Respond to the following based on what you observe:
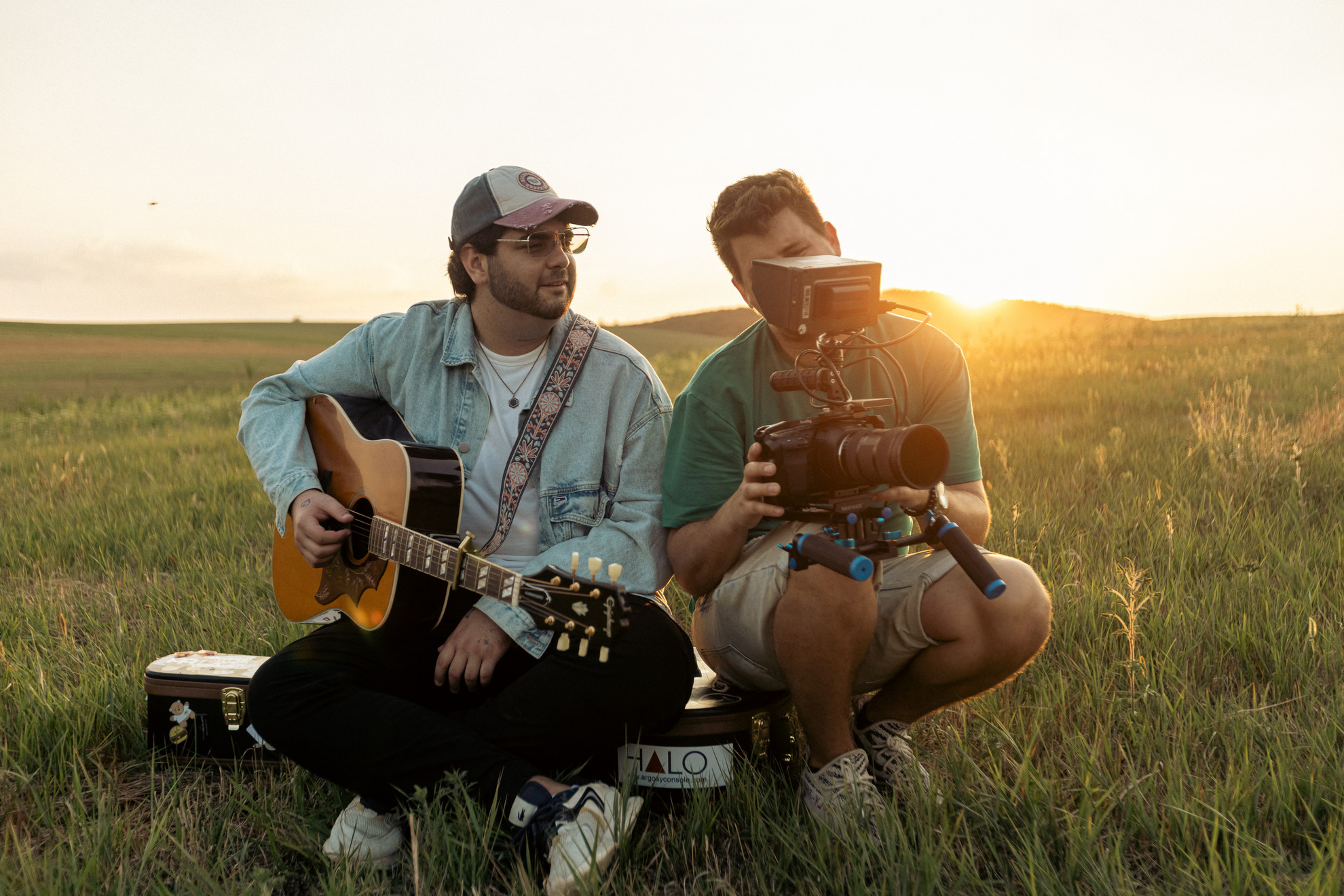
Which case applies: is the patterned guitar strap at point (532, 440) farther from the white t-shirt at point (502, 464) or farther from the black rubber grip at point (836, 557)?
the black rubber grip at point (836, 557)

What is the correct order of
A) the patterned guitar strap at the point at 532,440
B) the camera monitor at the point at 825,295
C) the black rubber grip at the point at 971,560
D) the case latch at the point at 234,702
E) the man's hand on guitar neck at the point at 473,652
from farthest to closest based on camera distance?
the patterned guitar strap at the point at 532,440
the case latch at the point at 234,702
the man's hand on guitar neck at the point at 473,652
the camera monitor at the point at 825,295
the black rubber grip at the point at 971,560

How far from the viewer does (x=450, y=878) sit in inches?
74.2

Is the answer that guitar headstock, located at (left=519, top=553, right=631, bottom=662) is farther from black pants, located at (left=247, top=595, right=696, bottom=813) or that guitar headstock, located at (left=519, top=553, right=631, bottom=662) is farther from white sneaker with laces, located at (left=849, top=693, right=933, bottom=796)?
white sneaker with laces, located at (left=849, top=693, right=933, bottom=796)

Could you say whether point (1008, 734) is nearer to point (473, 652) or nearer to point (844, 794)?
point (844, 794)

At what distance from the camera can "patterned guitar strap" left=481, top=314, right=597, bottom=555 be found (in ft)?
8.93

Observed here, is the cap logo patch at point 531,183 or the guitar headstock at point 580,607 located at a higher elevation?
the cap logo patch at point 531,183

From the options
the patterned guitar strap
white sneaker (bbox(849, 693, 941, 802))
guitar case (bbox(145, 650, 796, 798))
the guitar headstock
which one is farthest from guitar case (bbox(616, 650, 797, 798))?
the patterned guitar strap

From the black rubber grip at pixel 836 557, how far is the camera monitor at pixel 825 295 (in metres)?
0.48

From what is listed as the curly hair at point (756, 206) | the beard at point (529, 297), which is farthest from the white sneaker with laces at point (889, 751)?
the beard at point (529, 297)

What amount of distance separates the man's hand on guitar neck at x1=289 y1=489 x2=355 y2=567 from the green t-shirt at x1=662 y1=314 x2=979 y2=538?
1084 millimetres

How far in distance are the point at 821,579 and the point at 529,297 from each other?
4.47ft

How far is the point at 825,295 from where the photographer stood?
1.78 meters

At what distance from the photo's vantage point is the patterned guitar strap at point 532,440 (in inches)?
107

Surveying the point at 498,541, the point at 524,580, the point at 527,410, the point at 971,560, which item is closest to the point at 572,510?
the point at 498,541
